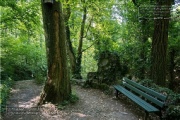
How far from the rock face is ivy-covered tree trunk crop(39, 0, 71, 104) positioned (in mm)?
3007

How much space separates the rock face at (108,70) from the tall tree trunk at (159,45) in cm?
247

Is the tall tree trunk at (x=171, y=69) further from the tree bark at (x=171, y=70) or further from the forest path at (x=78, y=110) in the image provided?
the forest path at (x=78, y=110)

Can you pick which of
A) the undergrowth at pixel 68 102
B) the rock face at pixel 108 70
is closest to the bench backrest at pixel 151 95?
the rock face at pixel 108 70

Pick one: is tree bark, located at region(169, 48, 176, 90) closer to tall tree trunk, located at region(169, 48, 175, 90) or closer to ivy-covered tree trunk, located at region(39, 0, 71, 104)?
tall tree trunk, located at region(169, 48, 175, 90)

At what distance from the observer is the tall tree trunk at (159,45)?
6938 mm

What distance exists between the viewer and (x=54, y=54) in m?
6.48

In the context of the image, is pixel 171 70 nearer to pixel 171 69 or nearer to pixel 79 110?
pixel 171 69

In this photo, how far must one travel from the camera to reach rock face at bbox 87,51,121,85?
930cm

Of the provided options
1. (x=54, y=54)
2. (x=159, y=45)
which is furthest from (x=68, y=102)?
(x=159, y=45)

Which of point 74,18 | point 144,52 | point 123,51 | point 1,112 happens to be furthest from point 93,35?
point 1,112

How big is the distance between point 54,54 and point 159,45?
151 inches

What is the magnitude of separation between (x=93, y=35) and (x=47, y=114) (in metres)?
10.6

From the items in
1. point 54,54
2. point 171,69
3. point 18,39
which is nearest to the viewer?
point 54,54

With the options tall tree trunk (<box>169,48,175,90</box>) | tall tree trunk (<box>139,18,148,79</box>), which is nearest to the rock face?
tall tree trunk (<box>139,18,148,79</box>)
